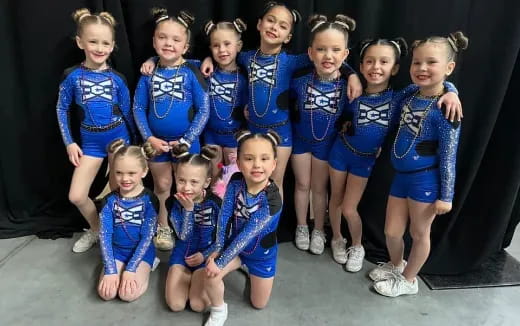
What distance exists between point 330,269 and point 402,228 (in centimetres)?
44

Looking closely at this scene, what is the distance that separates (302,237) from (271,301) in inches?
20.1

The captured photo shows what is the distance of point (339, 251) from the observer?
2.43m


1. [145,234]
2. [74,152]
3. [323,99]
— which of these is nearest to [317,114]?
[323,99]

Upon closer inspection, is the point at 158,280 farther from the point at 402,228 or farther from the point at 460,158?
the point at 460,158

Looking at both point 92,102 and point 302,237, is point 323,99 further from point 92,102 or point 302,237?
point 92,102

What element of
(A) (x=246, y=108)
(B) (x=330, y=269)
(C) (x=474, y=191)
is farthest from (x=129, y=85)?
(C) (x=474, y=191)

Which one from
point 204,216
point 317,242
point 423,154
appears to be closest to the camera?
point 423,154

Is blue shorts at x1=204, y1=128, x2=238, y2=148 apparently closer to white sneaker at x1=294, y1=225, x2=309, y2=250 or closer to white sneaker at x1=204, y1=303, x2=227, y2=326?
white sneaker at x1=294, y1=225, x2=309, y2=250

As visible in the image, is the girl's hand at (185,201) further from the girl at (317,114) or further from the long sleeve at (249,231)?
the girl at (317,114)

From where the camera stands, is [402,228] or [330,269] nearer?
[402,228]

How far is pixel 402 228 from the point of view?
2133 mm

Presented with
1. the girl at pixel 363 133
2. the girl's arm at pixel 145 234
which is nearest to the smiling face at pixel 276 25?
the girl at pixel 363 133

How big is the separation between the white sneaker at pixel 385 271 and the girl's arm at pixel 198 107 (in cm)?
109

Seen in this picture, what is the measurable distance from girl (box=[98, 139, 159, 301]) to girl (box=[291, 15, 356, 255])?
2.43ft
